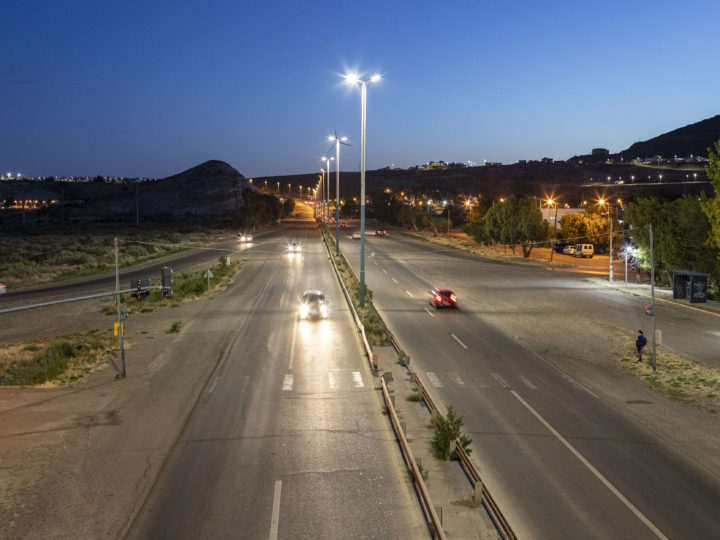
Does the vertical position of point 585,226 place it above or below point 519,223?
below

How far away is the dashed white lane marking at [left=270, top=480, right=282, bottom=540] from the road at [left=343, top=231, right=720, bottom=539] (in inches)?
181

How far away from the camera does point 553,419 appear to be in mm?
17109

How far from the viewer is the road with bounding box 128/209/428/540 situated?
35.4ft

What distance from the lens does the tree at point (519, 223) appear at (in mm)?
74375

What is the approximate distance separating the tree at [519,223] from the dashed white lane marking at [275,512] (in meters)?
67.0

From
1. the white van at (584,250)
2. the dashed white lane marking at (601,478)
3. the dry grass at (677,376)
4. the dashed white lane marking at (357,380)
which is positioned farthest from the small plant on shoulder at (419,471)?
the white van at (584,250)

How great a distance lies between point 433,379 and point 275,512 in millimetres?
11243

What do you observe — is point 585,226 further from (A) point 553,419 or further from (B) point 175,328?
(A) point 553,419

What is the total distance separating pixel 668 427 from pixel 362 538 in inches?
450

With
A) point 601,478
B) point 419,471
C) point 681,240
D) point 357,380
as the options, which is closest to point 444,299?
point 357,380

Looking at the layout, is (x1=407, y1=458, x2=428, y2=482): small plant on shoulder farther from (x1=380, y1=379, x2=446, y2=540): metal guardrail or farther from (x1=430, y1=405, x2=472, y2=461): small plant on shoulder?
(x1=430, y1=405, x2=472, y2=461): small plant on shoulder

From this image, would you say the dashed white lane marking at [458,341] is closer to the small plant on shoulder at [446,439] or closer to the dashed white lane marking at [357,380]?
the dashed white lane marking at [357,380]

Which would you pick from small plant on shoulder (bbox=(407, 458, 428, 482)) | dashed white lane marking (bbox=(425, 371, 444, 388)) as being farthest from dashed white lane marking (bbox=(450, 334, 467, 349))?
small plant on shoulder (bbox=(407, 458, 428, 482))

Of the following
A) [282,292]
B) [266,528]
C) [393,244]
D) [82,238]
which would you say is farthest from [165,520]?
[82,238]
